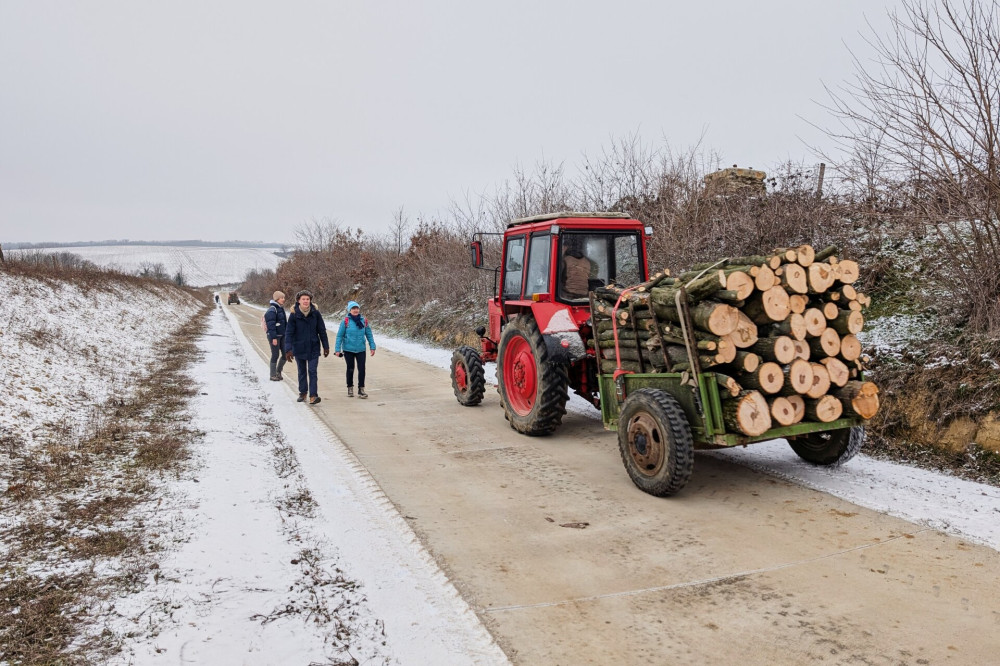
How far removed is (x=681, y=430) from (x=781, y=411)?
74cm

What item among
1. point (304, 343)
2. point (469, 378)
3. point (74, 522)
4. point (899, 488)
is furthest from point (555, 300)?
point (74, 522)

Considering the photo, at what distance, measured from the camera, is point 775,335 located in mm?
4871

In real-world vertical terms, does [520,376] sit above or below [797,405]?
below

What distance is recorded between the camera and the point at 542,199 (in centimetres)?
1728

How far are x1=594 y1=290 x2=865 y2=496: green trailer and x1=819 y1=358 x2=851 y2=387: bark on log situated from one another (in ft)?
1.04

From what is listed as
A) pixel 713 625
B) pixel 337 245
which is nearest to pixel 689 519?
pixel 713 625

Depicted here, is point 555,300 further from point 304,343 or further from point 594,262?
point 304,343

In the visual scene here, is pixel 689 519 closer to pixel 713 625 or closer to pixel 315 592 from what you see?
pixel 713 625

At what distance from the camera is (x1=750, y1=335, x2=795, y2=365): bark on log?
4.71 m

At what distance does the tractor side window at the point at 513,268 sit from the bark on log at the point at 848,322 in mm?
3551

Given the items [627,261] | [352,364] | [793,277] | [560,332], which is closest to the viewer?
[793,277]

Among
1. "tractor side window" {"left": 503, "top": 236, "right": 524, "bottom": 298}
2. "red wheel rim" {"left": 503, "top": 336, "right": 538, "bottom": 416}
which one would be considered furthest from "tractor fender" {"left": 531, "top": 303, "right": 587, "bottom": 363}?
"tractor side window" {"left": 503, "top": 236, "right": 524, "bottom": 298}

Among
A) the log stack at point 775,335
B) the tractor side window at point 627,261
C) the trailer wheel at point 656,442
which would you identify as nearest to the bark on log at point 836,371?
the log stack at point 775,335

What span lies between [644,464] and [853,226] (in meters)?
6.10
